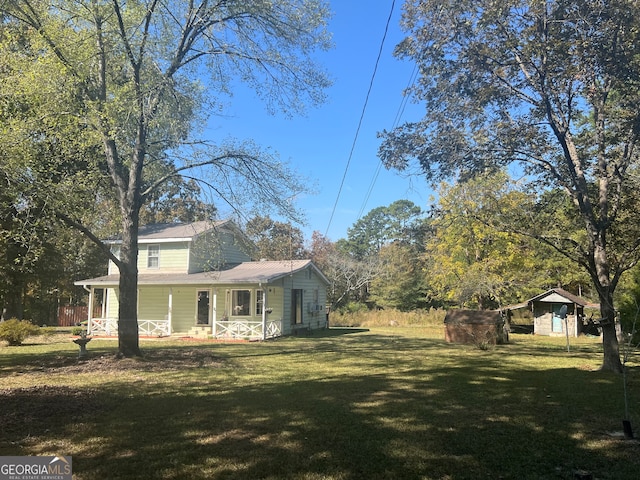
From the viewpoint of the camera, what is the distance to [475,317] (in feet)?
57.8

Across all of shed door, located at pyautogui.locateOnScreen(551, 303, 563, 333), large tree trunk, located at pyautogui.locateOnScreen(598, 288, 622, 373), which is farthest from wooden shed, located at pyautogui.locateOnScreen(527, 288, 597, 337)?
large tree trunk, located at pyautogui.locateOnScreen(598, 288, 622, 373)

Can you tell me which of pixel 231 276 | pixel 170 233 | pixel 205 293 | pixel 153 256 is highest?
pixel 170 233

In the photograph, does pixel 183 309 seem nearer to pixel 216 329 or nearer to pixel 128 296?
pixel 216 329

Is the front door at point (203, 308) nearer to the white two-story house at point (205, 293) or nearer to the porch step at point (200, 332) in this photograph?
the white two-story house at point (205, 293)

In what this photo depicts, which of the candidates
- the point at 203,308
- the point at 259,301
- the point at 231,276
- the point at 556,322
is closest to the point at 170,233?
the point at 203,308

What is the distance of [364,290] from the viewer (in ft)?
141

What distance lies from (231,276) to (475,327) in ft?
34.1

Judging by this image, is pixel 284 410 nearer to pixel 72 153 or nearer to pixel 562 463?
pixel 562 463

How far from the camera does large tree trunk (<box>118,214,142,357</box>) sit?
1254 cm

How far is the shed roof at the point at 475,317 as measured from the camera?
17.3m

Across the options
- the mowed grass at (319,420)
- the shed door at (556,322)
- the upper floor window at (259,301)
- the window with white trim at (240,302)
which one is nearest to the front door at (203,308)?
the window with white trim at (240,302)

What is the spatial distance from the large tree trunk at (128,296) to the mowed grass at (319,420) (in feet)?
3.26

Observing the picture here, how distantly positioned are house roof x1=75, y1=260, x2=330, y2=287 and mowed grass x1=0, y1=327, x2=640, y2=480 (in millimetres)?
7556

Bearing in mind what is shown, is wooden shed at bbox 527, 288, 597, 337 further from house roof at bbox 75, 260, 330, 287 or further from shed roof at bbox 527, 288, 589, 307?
house roof at bbox 75, 260, 330, 287
